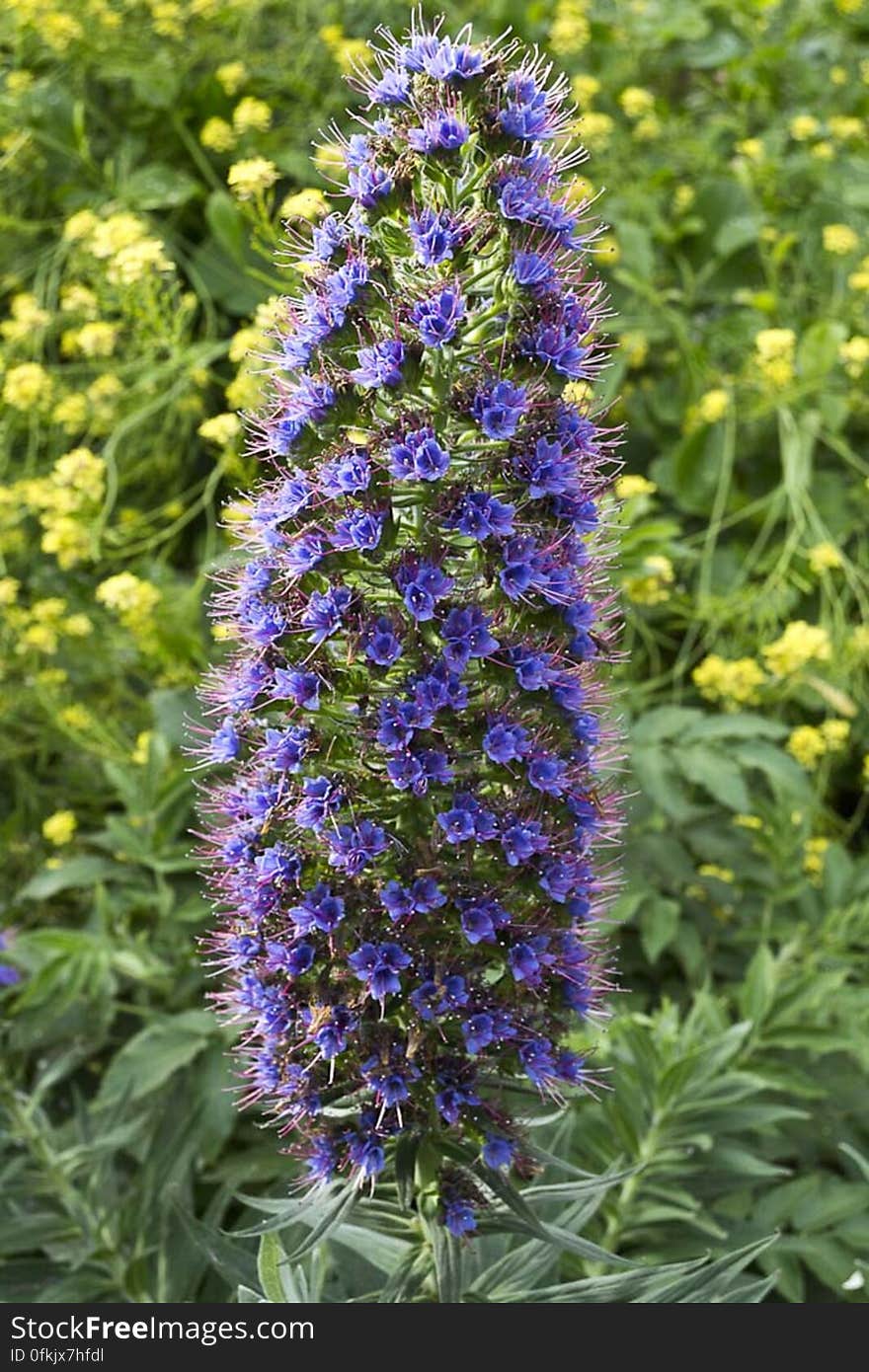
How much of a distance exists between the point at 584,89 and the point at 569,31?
16 centimetres

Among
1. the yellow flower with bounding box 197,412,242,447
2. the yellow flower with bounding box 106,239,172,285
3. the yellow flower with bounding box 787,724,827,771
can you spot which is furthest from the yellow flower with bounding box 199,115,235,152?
the yellow flower with bounding box 787,724,827,771

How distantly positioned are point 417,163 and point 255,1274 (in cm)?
140

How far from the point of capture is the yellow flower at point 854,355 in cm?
330

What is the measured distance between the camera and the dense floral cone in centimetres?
153

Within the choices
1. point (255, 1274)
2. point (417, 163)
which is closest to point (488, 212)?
point (417, 163)

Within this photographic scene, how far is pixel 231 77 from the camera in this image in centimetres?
349

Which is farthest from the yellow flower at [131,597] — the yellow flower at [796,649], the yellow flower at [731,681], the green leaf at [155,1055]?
the yellow flower at [796,649]

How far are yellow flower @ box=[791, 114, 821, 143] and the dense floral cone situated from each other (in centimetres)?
242

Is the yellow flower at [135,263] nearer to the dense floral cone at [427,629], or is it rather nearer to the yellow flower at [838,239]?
the dense floral cone at [427,629]

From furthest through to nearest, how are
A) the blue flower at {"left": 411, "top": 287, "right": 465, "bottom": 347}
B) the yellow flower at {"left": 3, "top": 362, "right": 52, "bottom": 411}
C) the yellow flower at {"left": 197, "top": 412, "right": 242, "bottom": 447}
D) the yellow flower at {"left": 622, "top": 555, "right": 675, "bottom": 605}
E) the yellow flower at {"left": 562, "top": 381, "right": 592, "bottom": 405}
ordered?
the yellow flower at {"left": 3, "top": 362, "right": 52, "bottom": 411}
the yellow flower at {"left": 622, "top": 555, "right": 675, "bottom": 605}
the yellow flower at {"left": 197, "top": 412, "right": 242, "bottom": 447}
the yellow flower at {"left": 562, "top": 381, "right": 592, "bottom": 405}
the blue flower at {"left": 411, "top": 287, "right": 465, "bottom": 347}

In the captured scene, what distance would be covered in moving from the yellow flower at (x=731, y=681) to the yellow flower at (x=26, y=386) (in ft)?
4.87

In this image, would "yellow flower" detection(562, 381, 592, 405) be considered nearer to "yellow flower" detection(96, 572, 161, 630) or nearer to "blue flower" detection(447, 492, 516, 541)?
"blue flower" detection(447, 492, 516, 541)

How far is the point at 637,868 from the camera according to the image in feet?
9.10

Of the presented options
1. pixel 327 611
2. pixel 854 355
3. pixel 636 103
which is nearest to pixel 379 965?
pixel 327 611
